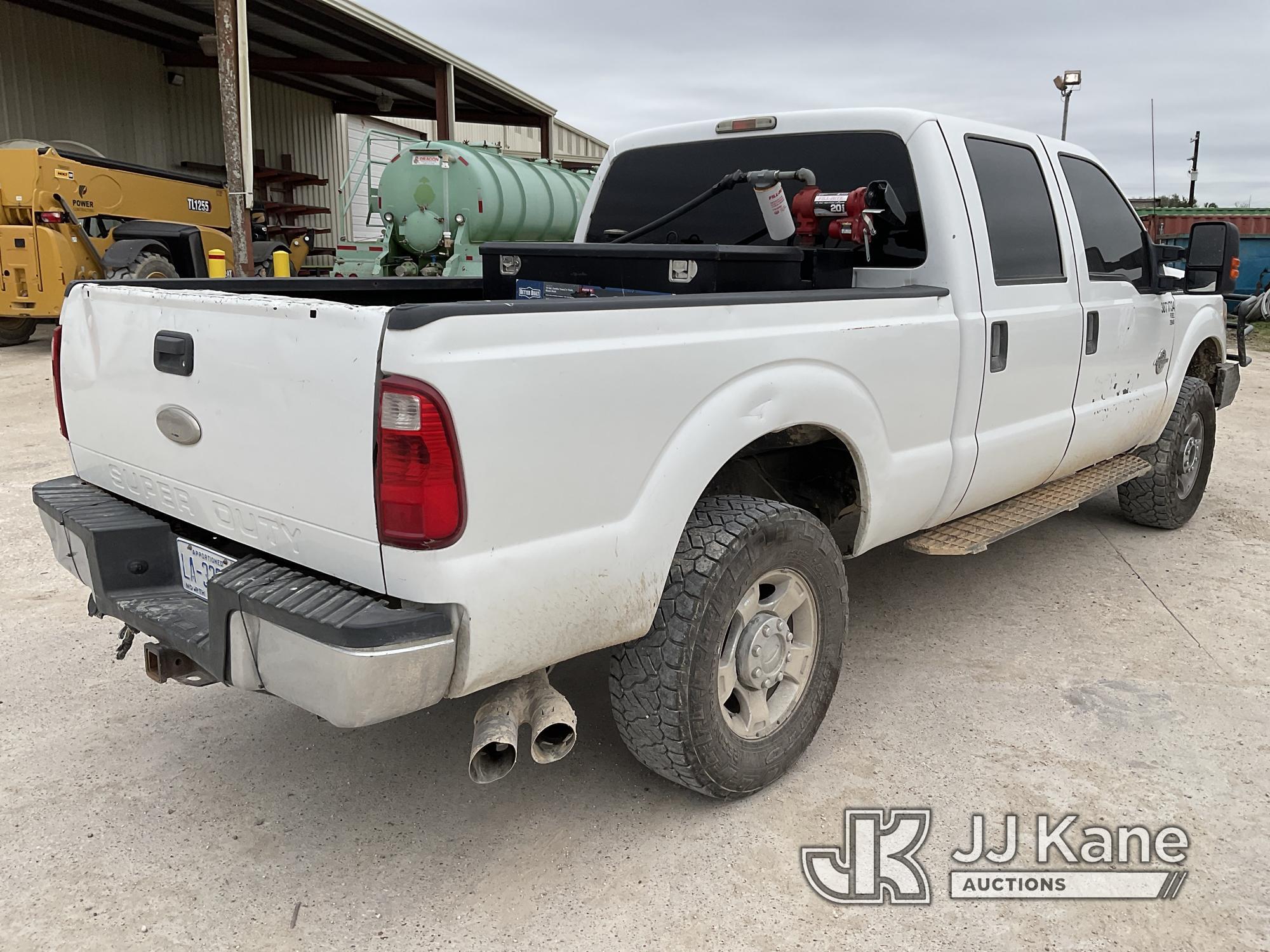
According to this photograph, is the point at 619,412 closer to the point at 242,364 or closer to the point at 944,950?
the point at 242,364

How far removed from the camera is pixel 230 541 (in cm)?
277

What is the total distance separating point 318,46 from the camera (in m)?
18.1

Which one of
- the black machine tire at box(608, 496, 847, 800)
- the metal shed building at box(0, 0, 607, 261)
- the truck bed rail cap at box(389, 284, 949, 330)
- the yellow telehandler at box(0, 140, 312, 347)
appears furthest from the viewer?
the metal shed building at box(0, 0, 607, 261)

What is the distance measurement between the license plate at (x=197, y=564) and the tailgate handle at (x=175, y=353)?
0.47m

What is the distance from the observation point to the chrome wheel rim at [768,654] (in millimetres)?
2879

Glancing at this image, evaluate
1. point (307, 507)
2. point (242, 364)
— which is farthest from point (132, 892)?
point (242, 364)

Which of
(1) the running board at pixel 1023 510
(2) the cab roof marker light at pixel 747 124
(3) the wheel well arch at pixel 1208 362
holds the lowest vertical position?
(1) the running board at pixel 1023 510

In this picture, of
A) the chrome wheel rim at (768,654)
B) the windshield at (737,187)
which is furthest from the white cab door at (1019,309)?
the chrome wheel rim at (768,654)

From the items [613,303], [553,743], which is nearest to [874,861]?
[553,743]

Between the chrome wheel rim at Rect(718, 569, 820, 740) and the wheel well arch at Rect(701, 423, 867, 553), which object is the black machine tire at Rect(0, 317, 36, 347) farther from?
the chrome wheel rim at Rect(718, 569, 820, 740)

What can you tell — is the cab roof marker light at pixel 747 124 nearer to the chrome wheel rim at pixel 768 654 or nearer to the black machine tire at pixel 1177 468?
the chrome wheel rim at pixel 768 654

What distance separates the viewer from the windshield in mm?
3795

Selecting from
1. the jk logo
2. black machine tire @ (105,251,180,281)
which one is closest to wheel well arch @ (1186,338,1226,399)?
the jk logo

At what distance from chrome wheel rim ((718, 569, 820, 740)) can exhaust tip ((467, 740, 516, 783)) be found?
647 mm
